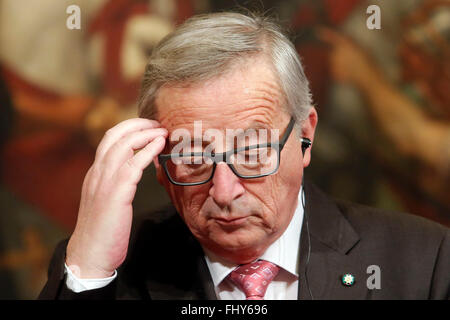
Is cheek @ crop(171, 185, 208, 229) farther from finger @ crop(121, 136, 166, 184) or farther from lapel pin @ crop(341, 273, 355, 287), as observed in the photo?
lapel pin @ crop(341, 273, 355, 287)

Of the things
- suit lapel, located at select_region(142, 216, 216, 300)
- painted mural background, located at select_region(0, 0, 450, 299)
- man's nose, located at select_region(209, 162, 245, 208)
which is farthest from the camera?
painted mural background, located at select_region(0, 0, 450, 299)

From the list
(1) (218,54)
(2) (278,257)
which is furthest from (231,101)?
(2) (278,257)

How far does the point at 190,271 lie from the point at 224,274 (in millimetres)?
131

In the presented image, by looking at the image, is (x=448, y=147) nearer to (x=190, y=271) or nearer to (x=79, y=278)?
(x=190, y=271)

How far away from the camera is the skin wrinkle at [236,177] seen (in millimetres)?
1699

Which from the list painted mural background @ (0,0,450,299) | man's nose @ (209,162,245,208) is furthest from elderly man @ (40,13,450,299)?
painted mural background @ (0,0,450,299)

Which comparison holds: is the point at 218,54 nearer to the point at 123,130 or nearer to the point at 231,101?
the point at 231,101

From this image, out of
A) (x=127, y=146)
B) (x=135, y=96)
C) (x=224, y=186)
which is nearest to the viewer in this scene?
(x=224, y=186)

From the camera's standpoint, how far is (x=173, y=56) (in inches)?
70.4

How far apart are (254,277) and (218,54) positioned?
0.72m

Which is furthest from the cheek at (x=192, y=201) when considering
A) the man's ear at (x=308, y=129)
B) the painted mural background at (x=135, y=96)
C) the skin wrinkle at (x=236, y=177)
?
the painted mural background at (x=135, y=96)

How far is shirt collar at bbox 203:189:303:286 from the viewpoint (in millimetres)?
1887

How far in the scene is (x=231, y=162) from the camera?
1.70m
